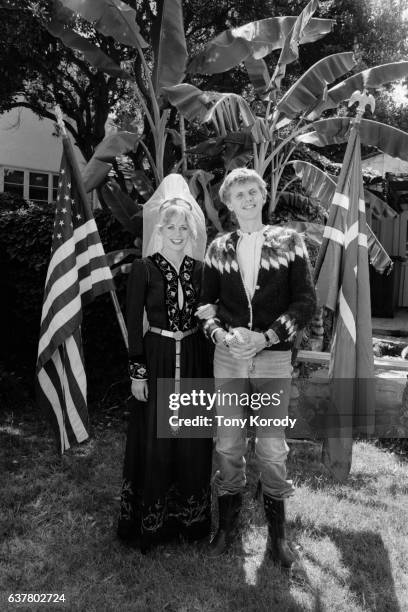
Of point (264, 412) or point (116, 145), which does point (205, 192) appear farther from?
point (264, 412)

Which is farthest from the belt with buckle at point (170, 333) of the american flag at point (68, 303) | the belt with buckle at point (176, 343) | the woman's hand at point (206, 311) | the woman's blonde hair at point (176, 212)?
the american flag at point (68, 303)

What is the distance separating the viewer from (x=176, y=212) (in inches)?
117

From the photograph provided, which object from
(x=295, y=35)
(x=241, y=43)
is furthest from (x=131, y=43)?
(x=295, y=35)

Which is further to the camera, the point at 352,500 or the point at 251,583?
the point at 352,500

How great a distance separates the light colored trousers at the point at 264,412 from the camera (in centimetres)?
290

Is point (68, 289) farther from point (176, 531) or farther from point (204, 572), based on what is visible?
point (204, 572)

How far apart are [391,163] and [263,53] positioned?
3831mm

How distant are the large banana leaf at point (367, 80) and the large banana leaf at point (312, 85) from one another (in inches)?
6.2

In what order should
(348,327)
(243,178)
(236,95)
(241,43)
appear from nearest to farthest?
(243,178) → (348,327) → (236,95) → (241,43)

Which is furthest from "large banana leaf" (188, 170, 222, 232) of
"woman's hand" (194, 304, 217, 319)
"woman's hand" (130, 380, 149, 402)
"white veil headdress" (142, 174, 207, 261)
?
"woman's hand" (130, 380, 149, 402)

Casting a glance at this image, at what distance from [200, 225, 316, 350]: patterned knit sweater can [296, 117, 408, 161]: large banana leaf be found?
A: 3124mm

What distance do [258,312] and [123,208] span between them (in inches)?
118

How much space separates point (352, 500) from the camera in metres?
3.93

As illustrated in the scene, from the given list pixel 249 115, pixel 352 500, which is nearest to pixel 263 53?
pixel 249 115
